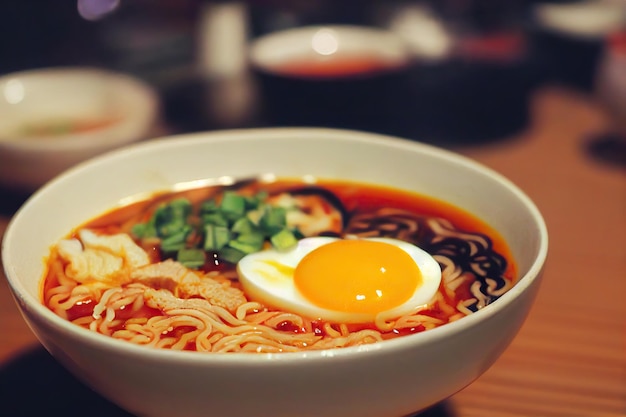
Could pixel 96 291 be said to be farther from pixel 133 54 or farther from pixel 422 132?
pixel 133 54

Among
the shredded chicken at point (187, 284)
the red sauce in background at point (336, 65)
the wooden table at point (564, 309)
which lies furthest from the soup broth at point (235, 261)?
the red sauce in background at point (336, 65)

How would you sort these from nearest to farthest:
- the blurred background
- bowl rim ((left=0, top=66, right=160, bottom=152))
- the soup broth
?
1. the soup broth
2. bowl rim ((left=0, top=66, right=160, bottom=152))
3. the blurred background

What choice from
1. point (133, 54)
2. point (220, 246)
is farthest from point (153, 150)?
point (133, 54)

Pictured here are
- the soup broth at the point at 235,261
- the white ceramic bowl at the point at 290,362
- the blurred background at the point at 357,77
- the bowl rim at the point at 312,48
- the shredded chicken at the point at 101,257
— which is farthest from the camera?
the bowl rim at the point at 312,48

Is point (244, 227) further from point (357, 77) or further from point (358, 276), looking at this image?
point (357, 77)

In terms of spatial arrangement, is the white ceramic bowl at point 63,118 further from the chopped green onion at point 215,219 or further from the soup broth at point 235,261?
the chopped green onion at point 215,219

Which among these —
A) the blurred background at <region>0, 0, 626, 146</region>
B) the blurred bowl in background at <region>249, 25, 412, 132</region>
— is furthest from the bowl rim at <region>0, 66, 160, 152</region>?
the blurred bowl in background at <region>249, 25, 412, 132</region>

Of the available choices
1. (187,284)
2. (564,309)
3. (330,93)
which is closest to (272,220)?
(187,284)

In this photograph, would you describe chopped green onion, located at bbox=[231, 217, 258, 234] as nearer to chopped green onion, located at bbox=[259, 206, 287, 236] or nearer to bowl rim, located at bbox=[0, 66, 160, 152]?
chopped green onion, located at bbox=[259, 206, 287, 236]
